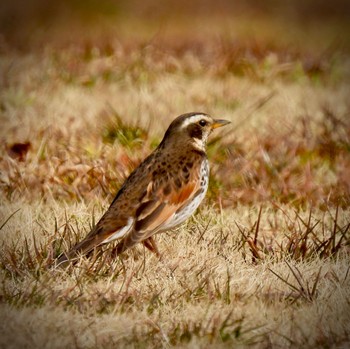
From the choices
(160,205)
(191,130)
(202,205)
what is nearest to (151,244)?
(160,205)

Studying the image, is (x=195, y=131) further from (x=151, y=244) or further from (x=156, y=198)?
(x=151, y=244)

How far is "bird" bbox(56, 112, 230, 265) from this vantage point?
5.72 m

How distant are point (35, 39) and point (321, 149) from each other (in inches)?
267

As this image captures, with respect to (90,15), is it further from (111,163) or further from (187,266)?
(187,266)

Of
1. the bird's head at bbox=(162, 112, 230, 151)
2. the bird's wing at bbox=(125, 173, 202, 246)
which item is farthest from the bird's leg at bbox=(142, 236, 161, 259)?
the bird's head at bbox=(162, 112, 230, 151)

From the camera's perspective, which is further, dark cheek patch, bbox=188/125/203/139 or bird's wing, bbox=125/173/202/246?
dark cheek patch, bbox=188/125/203/139

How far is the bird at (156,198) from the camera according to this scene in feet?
18.8

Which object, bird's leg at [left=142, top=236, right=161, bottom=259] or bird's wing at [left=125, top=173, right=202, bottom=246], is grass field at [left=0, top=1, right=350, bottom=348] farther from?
bird's wing at [left=125, top=173, right=202, bottom=246]

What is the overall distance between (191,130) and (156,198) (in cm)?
77

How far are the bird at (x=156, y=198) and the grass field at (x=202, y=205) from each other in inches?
5.1

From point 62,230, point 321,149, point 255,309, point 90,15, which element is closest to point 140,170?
point 62,230

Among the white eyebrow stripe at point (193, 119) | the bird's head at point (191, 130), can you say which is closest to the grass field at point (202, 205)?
the bird's head at point (191, 130)

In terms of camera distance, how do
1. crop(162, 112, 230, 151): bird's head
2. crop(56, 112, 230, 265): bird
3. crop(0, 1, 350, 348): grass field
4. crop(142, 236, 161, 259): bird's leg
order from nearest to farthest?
crop(0, 1, 350, 348): grass field, crop(56, 112, 230, 265): bird, crop(142, 236, 161, 259): bird's leg, crop(162, 112, 230, 151): bird's head

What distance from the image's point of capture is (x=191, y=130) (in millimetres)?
6547
